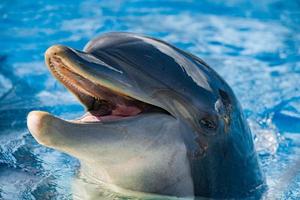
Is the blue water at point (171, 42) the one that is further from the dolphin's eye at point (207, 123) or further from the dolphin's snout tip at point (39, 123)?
the dolphin's eye at point (207, 123)

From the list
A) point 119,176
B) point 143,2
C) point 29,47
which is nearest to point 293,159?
A: point 119,176

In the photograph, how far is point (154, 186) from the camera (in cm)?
415

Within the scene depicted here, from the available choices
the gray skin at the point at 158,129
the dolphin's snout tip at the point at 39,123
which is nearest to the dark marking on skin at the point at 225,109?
the gray skin at the point at 158,129

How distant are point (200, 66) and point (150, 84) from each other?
1.81 ft

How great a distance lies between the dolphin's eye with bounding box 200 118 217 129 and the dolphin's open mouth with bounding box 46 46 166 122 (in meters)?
0.32

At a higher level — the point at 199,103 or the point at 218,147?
the point at 199,103

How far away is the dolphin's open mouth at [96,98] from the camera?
387cm

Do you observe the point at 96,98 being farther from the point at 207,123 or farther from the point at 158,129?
the point at 207,123

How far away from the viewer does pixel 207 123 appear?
424cm

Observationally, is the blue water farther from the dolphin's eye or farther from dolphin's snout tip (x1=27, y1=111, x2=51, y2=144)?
the dolphin's eye

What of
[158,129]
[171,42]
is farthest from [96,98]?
[171,42]

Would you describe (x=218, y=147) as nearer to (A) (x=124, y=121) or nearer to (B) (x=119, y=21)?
(A) (x=124, y=121)

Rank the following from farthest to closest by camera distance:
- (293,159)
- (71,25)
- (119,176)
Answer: (71,25), (293,159), (119,176)

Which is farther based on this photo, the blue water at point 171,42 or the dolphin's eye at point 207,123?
the blue water at point 171,42
